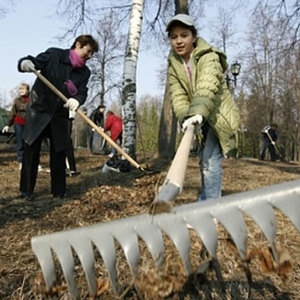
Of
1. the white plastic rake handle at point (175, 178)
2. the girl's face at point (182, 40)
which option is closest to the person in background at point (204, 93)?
the girl's face at point (182, 40)

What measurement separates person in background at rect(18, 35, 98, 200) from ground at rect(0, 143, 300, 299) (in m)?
0.54

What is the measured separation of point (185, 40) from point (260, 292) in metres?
1.59

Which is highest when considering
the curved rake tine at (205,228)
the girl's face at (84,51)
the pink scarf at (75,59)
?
the girl's face at (84,51)

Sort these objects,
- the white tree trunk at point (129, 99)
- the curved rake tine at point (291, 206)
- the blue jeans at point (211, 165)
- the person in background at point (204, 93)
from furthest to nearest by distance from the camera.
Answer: the white tree trunk at point (129, 99)
the blue jeans at point (211, 165)
the person in background at point (204, 93)
the curved rake tine at point (291, 206)

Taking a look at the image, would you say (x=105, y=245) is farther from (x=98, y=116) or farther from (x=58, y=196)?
(x=98, y=116)

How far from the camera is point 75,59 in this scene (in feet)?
15.8

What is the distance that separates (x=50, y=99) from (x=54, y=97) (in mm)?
48

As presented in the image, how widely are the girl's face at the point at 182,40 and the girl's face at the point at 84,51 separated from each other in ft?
6.20

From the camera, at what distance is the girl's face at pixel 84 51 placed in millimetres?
4781

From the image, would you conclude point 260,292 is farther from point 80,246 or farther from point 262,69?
point 262,69

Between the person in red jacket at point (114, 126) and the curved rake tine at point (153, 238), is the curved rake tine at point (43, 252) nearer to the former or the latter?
the curved rake tine at point (153, 238)

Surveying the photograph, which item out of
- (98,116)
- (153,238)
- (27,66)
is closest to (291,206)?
(153,238)

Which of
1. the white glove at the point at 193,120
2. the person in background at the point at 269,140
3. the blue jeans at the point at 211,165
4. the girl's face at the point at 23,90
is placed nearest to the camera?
the white glove at the point at 193,120

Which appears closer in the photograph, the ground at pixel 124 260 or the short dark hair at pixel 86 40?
the ground at pixel 124 260
